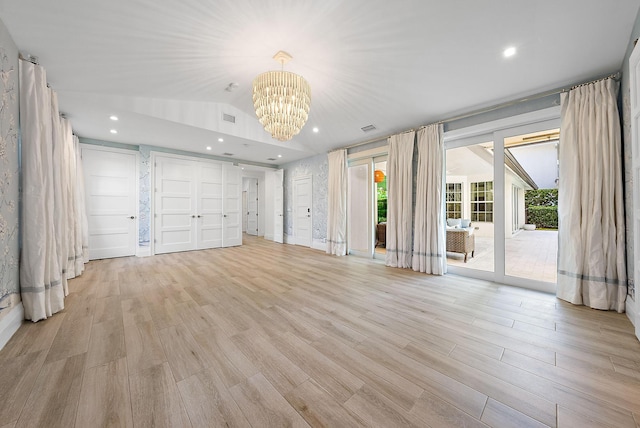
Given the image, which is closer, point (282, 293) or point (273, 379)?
point (273, 379)

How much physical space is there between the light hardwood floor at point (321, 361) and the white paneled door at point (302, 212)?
369 cm

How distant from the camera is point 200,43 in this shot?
8.11 feet

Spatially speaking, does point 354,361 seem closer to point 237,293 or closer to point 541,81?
point 237,293

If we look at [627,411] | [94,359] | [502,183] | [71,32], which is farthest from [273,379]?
[502,183]

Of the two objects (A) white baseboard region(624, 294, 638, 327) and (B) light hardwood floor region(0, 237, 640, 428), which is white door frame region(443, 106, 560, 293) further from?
(A) white baseboard region(624, 294, 638, 327)

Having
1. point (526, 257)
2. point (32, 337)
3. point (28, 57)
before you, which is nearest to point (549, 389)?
point (32, 337)

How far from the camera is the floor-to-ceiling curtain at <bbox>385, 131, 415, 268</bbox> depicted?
416 cm

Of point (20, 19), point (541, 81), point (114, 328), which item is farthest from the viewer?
point (541, 81)

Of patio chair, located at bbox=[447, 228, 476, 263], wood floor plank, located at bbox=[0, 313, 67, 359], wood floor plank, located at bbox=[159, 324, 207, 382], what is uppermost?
patio chair, located at bbox=[447, 228, 476, 263]

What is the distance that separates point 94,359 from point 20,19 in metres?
2.91

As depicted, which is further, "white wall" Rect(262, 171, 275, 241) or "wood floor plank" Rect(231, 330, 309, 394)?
"white wall" Rect(262, 171, 275, 241)

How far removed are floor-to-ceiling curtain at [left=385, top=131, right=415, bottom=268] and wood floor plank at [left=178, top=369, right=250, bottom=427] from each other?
140 inches

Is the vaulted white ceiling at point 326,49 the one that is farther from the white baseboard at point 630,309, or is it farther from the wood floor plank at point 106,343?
the wood floor plank at point 106,343

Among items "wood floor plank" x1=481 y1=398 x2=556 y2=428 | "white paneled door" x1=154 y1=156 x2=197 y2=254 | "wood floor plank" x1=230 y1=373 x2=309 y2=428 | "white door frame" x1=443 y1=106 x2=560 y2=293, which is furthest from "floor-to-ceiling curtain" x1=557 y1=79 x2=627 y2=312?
"white paneled door" x1=154 y1=156 x2=197 y2=254
